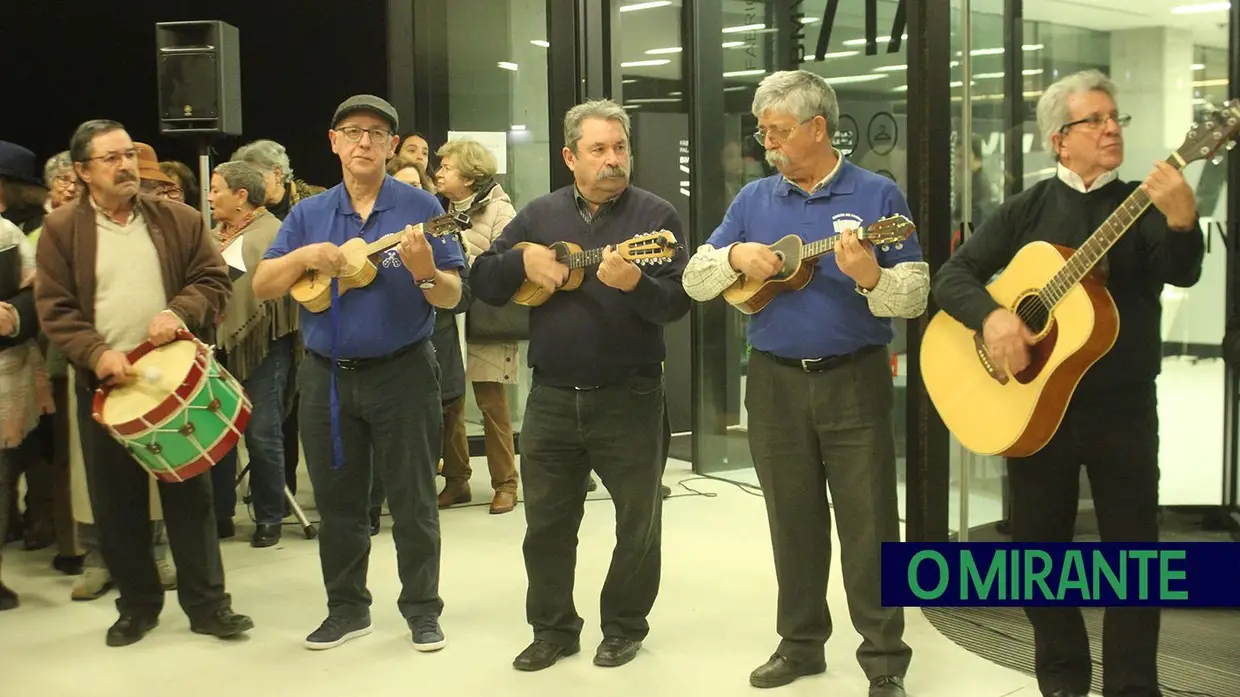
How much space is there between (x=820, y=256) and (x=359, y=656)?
191 centimetres

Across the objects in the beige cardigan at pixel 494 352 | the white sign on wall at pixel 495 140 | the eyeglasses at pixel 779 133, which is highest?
the white sign on wall at pixel 495 140

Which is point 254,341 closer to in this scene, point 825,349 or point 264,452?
point 264,452

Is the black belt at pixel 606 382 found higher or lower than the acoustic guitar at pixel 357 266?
lower

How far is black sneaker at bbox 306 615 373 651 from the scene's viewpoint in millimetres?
3934

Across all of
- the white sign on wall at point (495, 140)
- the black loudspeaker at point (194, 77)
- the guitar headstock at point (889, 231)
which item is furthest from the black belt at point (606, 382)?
the white sign on wall at point (495, 140)

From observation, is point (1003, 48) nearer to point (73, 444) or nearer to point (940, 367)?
point (940, 367)

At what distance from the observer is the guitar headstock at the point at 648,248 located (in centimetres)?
330

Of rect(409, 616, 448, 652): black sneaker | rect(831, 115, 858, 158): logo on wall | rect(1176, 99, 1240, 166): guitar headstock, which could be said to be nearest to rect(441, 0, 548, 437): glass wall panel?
rect(831, 115, 858, 158): logo on wall

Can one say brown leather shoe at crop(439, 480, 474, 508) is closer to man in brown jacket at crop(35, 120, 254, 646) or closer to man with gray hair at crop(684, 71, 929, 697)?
man in brown jacket at crop(35, 120, 254, 646)

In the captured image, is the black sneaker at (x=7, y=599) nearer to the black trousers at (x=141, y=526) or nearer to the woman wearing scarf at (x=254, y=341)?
the black trousers at (x=141, y=526)

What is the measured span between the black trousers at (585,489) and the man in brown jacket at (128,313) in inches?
44.8

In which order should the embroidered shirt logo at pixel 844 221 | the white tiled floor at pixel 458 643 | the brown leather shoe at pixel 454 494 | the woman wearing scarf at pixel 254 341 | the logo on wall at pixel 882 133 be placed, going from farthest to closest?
1. the brown leather shoe at pixel 454 494
2. the logo on wall at pixel 882 133
3. the woman wearing scarf at pixel 254 341
4. the white tiled floor at pixel 458 643
5. the embroidered shirt logo at pixel 844 221


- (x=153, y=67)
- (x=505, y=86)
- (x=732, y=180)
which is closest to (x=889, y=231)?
(x=732, y=180)

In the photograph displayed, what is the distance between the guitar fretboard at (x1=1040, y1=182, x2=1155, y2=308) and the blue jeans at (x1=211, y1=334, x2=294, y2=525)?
346 cm
